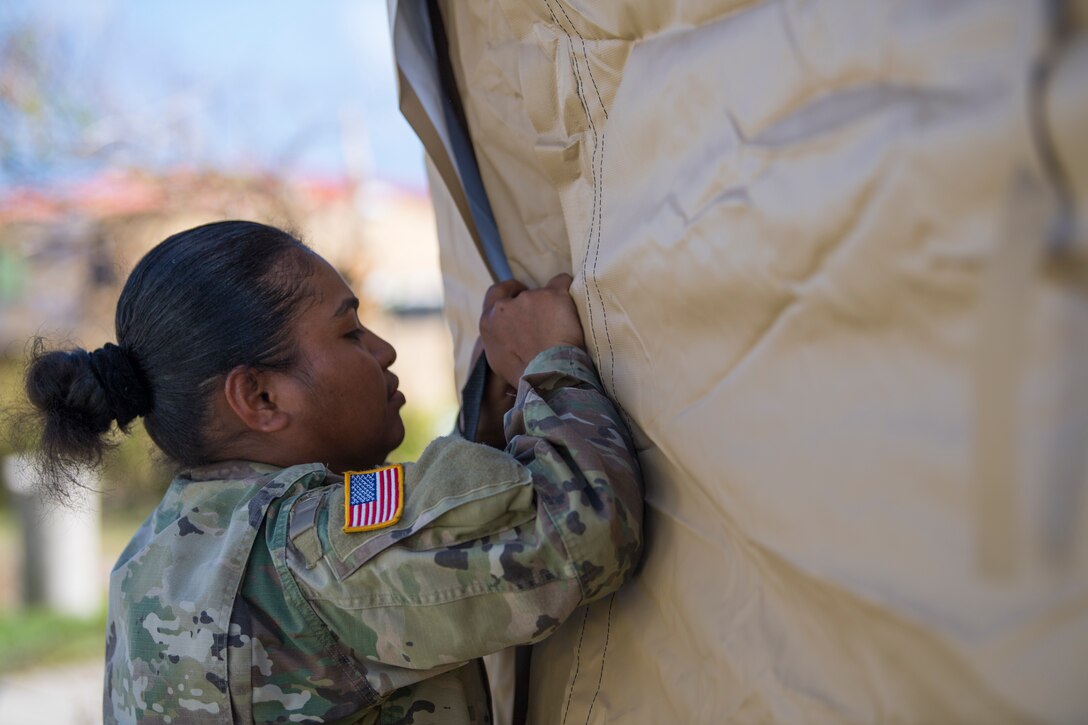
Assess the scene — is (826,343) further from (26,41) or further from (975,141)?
(26,41)

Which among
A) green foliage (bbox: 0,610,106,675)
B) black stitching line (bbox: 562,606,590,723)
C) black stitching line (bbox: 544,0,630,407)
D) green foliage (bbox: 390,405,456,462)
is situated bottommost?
green foliage (bbox: 390,405,456,462)

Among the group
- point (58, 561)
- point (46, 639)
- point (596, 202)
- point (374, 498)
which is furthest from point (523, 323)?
point (58, 561)

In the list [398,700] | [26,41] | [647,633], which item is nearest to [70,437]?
[398,700]

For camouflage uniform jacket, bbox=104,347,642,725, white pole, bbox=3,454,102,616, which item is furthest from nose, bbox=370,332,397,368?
white pole, bbox=3,454,102,616

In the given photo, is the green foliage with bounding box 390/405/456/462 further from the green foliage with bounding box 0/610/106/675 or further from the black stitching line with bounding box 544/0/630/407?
the black stitching line with bounding box 544/0/630/407

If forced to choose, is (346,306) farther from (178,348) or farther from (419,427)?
(419,427)

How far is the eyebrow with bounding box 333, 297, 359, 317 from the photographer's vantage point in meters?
1.77

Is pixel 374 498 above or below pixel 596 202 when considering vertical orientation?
below

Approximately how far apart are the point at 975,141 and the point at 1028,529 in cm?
29

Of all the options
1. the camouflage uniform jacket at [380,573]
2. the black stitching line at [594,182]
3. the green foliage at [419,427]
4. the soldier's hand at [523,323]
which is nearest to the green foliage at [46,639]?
the green foliage at [419,427]

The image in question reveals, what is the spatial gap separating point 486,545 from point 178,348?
0.71 m

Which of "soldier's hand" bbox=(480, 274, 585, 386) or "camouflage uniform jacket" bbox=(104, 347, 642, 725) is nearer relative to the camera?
"camouflage uniform jacket" bbox=(104, 347, 642, 725)

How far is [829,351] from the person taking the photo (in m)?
0.95

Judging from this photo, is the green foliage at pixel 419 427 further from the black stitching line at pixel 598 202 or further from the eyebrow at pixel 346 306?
the black stitching line at pixel 598 202
